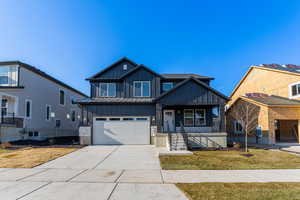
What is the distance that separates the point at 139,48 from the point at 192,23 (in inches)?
327

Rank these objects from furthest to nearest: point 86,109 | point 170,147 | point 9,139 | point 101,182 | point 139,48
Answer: point 139,48
point 86,109
point 9,139
point 170,147
point 101,182

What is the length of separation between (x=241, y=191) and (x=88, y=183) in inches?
192

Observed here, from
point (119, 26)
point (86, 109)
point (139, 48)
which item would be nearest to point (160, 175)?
point (86, 109)

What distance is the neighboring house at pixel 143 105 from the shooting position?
531 inches

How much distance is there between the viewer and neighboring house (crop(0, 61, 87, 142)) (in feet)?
48.6

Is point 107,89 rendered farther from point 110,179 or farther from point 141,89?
point 110,179

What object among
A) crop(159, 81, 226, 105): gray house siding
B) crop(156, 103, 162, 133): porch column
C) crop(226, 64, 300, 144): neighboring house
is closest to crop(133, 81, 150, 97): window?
crop(156, 103, 162, 133): porch column

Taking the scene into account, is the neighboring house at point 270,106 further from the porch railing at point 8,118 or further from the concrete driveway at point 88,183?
the porch railing at point 8,118

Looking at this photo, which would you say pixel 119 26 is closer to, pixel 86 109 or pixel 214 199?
pixel 86 109

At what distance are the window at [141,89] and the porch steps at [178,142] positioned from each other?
554cm

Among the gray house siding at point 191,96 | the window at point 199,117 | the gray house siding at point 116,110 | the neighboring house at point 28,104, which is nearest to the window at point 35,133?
the neighboring house at point 28,104

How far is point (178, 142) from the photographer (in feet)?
40.4

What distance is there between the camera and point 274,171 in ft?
22.9

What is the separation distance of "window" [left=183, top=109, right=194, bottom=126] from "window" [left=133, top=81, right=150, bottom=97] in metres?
4.22
